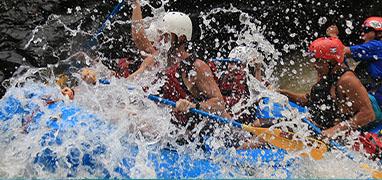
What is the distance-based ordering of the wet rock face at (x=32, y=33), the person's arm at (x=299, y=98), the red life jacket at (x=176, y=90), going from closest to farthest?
the red life jacket at (x=176, y=90), the person's arm at (x=299, y=98), the wet rock face at (x=32, y=33)

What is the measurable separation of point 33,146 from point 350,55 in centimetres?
368

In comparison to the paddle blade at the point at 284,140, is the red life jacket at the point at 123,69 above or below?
below

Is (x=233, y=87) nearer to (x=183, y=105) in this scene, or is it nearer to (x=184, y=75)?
(x=184, y=75)

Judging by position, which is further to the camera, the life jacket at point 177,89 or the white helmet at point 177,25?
the white helmet at point 177,25

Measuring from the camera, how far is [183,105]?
392 centimetres

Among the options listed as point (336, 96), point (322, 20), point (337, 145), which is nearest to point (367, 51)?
point (336, 96)

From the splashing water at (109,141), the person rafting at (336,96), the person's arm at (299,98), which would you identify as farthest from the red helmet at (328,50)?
the person's arm at (299,98)

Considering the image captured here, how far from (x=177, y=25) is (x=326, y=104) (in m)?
1.42

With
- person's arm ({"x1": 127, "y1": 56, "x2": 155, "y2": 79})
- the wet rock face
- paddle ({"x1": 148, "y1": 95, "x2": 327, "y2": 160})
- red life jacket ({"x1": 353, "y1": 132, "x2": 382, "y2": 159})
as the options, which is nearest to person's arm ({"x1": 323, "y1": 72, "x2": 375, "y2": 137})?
red life jacket ({"x1": 353, "y1": 132, "x2": 382, "y2": 159})

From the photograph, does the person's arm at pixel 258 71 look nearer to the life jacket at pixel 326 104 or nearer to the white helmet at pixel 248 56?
the white helmet at pixel 248 56

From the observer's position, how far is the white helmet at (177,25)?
420cm

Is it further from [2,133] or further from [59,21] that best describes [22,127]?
[59,21]

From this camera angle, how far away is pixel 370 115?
386 cm

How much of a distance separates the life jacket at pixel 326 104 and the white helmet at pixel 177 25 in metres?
1.20
